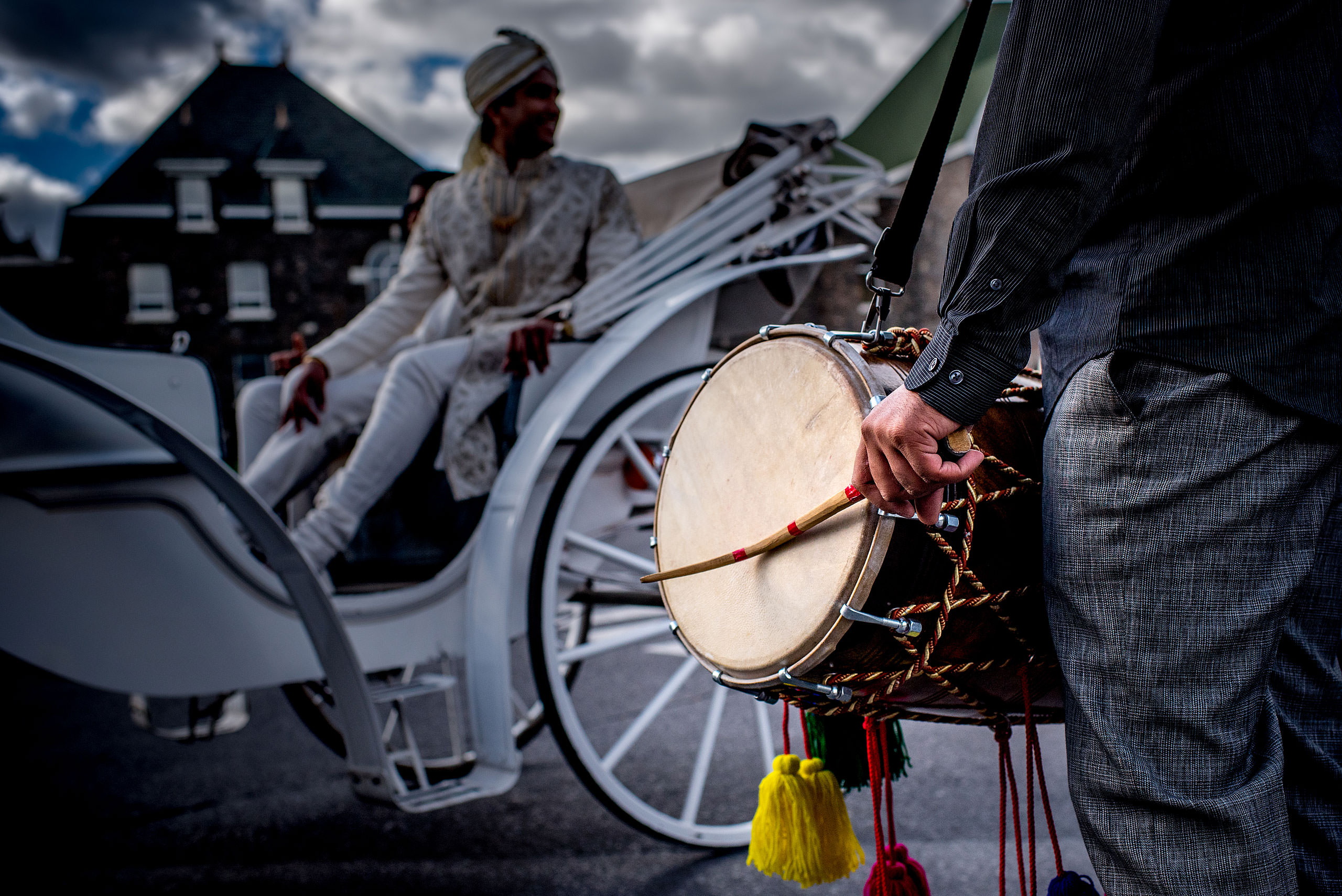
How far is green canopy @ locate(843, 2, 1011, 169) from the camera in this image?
2918mm

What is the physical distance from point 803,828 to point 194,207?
66.1 feet

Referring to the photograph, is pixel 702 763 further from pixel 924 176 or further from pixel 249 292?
pixel 249 292

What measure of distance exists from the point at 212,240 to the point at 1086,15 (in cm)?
2016

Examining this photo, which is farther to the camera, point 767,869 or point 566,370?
point 566,370

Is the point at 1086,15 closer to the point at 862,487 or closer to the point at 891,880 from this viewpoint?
the point at 862,487

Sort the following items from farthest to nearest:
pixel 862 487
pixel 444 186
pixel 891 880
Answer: pixel 444 186
pixel 891 880
pixel 862 487

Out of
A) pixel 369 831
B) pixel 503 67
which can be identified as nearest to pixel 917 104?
pixel 503 67

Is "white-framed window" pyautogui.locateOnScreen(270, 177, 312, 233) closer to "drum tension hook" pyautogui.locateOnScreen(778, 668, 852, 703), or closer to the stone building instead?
the stone building

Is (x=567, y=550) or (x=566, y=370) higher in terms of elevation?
(x=566, y=370)

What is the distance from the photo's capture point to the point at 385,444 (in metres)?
2.18

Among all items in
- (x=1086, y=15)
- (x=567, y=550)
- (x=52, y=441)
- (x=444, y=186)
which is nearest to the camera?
(x=1086, y=15)

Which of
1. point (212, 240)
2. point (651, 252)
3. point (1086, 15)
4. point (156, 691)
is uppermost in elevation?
point (212, 240)

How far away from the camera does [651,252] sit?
2.37m

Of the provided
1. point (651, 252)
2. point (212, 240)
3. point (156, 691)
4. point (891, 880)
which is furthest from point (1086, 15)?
point (212, 240)
